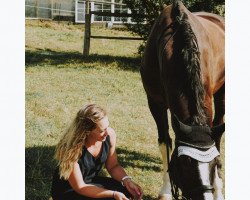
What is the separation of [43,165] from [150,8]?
646cm

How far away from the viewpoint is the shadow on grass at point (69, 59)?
9586 mm

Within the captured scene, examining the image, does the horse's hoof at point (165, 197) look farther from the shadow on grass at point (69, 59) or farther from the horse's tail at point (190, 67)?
the shadow on grass at point (69, 59)

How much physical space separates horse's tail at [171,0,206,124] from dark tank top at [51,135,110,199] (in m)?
0.93

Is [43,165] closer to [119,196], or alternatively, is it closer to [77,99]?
[119,196]

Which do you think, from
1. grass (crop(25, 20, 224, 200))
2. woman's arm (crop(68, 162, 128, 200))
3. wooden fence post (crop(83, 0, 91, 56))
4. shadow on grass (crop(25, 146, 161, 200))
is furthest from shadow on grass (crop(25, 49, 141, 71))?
woman's arm (crop(68, 162, 128, 200))

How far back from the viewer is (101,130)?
10.1 ft

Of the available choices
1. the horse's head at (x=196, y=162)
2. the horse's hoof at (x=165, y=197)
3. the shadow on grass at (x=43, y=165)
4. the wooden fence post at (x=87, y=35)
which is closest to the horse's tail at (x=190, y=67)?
the horse's head at (x=196, y=162)

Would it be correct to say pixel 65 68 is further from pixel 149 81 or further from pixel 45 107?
pixel 149 81

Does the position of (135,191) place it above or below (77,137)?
below

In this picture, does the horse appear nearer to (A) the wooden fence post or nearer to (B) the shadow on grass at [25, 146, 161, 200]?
(B) the shadow on grass at [25, 146, 161, 200]

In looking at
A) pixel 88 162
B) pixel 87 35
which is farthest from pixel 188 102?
pixel 87 35

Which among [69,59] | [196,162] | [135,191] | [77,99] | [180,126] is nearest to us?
[196,162]

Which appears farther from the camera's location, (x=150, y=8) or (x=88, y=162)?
(x=150, y=8)
